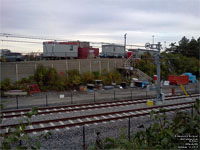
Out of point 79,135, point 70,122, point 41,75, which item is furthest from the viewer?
point 41,75

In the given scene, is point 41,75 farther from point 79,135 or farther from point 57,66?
point 79,135

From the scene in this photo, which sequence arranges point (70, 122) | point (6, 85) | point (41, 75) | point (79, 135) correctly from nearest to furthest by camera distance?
point (79, 135)
point (70, 122)
point (6, 85)
point (41, 75)

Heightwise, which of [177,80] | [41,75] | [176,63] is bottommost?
[177,80]

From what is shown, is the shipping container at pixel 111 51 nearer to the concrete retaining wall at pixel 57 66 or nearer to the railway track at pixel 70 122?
the concrete retaining wall at pixel 57 66

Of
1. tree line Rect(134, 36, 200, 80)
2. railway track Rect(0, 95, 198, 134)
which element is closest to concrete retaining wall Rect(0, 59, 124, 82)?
tree line Rect(134, 36, 200, 80)

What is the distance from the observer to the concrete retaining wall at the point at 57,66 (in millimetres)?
24719

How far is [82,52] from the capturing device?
128 ft

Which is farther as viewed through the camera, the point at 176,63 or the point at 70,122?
the point at 176,63

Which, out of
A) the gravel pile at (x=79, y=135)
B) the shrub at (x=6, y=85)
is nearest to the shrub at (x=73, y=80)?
the shrub at (x=6, y=85)

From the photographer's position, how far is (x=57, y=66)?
29000 millimetres

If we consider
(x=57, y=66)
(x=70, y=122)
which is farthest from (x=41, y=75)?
(x=70, y=122)

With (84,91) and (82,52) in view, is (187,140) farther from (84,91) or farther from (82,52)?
(82,52)

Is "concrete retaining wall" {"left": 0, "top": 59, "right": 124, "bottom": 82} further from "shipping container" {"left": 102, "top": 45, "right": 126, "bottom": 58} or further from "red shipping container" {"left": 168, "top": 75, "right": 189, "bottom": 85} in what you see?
"red shipping container" {"left": 168, "top": 75, "right": 189, "bottom": 85}

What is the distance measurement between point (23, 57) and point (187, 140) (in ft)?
101
